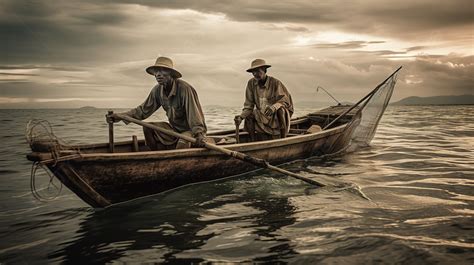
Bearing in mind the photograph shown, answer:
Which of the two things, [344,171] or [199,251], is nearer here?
[199,251]

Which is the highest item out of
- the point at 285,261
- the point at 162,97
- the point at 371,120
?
the point at 162,97

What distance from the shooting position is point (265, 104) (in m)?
7.07

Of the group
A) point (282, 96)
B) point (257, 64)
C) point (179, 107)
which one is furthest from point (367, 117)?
point (179, 107)

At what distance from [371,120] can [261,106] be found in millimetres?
4777

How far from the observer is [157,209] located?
469 cm

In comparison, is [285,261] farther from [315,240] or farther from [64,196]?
[64,196]

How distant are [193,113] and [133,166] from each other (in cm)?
125

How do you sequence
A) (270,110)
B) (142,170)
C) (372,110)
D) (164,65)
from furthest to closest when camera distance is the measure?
1. (372,110)
2. (270,110)
3. (164,65)
4. (142,170)

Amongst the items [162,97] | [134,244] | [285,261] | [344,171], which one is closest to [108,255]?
[134,244]

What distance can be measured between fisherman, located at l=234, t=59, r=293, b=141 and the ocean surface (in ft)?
3.97

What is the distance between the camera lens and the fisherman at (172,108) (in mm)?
5172

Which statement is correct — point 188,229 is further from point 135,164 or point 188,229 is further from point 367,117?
point 367,117

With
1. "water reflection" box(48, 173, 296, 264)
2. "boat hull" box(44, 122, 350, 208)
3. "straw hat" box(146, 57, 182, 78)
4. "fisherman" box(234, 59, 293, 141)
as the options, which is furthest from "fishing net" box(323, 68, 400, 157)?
"straw hat" box(146, 57, 182, 78)

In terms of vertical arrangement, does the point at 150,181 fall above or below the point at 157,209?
above
